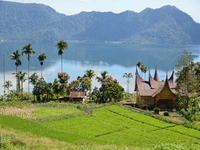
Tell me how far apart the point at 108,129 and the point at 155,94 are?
17.4 m

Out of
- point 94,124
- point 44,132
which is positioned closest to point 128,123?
point 94,124

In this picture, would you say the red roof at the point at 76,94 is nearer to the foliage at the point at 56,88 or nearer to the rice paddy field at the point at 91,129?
the foliage at the point at 56,88

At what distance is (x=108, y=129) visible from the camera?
Result: 3203 cm

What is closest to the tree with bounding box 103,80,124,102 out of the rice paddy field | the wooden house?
the wooden house

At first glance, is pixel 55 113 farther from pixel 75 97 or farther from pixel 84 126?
pixel 75 97

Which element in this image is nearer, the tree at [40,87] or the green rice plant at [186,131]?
the green rice plant at [186,131]

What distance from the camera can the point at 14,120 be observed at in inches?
1276

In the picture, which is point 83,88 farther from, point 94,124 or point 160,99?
point 94,124

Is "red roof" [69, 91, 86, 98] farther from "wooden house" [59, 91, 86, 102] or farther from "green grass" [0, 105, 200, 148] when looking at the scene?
"green grass" [0, 105, 200, 148]

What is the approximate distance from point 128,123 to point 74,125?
312 inches

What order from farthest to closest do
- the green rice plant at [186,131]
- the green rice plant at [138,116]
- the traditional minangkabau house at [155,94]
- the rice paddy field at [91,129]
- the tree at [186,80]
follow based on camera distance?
the traditional minangkabau house at [155,94] → the tree at [186,80] → the green rice plant at [138,116] → the green rice plant at [186,131] → the rice paddy field at [91,129]

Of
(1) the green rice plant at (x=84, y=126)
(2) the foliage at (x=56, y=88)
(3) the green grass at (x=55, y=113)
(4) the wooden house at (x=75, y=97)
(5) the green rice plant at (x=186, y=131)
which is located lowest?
(5) the green rice plant at (x=186, y=131)

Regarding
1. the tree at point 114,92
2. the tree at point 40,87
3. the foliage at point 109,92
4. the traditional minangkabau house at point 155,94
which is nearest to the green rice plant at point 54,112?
the tree at point 40,87

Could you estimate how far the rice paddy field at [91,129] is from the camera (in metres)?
24.4
